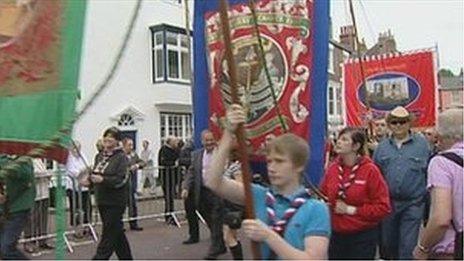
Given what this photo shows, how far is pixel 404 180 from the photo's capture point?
629 cm

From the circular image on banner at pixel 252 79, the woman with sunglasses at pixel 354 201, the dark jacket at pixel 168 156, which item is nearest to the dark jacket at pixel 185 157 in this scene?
the dark jacket at pixel 168 156

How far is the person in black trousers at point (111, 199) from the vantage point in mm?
7383

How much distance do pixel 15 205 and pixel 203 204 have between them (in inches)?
114

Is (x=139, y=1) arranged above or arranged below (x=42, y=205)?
above

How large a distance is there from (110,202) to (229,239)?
4.78 feet

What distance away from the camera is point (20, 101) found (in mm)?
3469

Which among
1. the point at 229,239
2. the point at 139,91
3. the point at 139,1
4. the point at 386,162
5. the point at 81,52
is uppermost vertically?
the point at 139,91

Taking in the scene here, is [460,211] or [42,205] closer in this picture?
[460,211]

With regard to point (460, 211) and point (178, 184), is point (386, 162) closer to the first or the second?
point (460, 211)

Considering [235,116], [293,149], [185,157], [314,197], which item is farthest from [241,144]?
[185,157]

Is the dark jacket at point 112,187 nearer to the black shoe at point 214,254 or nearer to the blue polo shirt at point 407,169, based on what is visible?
the black shoe at point 214,254

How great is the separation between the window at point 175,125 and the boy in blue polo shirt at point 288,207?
820 inches

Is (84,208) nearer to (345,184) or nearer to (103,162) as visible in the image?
(103,162)

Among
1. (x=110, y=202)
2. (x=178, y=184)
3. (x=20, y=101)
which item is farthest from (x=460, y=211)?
(x=178, y=184)
